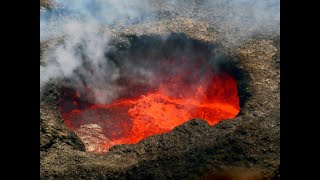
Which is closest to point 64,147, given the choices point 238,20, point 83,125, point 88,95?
point 83,125

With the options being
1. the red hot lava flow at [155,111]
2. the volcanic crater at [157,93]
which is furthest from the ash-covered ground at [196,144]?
the red hot lava flow at [155,111]

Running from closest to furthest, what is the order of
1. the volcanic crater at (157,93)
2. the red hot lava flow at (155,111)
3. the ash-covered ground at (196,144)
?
the ash-covered ground at (196,144), the red hot lava flow at (155,111), the volcanic crater at (157,93)

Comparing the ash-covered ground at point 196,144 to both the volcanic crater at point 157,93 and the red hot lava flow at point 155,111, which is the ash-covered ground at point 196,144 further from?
the red hot lava flow at point 155,111

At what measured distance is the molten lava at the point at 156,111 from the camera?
Result: 11141mm

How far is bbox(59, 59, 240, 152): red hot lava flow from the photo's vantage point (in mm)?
11109

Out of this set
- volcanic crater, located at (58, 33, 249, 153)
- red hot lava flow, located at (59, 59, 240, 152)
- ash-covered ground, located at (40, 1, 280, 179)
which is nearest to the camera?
ash-covered ground, located at (40, 1, 280, 179)

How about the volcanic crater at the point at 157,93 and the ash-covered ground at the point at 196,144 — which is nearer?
the ash-covered ground at the point at 196,144

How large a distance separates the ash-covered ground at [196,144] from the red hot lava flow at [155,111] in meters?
0.97

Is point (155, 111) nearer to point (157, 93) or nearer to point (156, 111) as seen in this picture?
point (156, 111)

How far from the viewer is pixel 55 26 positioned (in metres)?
12.8

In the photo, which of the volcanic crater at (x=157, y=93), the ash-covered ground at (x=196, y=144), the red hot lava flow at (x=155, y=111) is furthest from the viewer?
the volcanic crater at (x=157, y=93)

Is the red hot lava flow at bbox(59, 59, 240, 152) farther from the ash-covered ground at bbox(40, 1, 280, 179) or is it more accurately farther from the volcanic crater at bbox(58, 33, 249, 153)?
the ash-covered ground at bbox(40, 1, 280, 179)

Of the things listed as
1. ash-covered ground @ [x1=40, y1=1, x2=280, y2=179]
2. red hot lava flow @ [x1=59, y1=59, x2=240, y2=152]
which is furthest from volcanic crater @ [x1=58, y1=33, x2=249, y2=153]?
ash-covered ground @ [x1=40, y1=1, x2=280, y2=179]

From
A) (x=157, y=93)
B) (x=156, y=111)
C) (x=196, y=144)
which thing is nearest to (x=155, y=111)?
(x=156, y=111)
